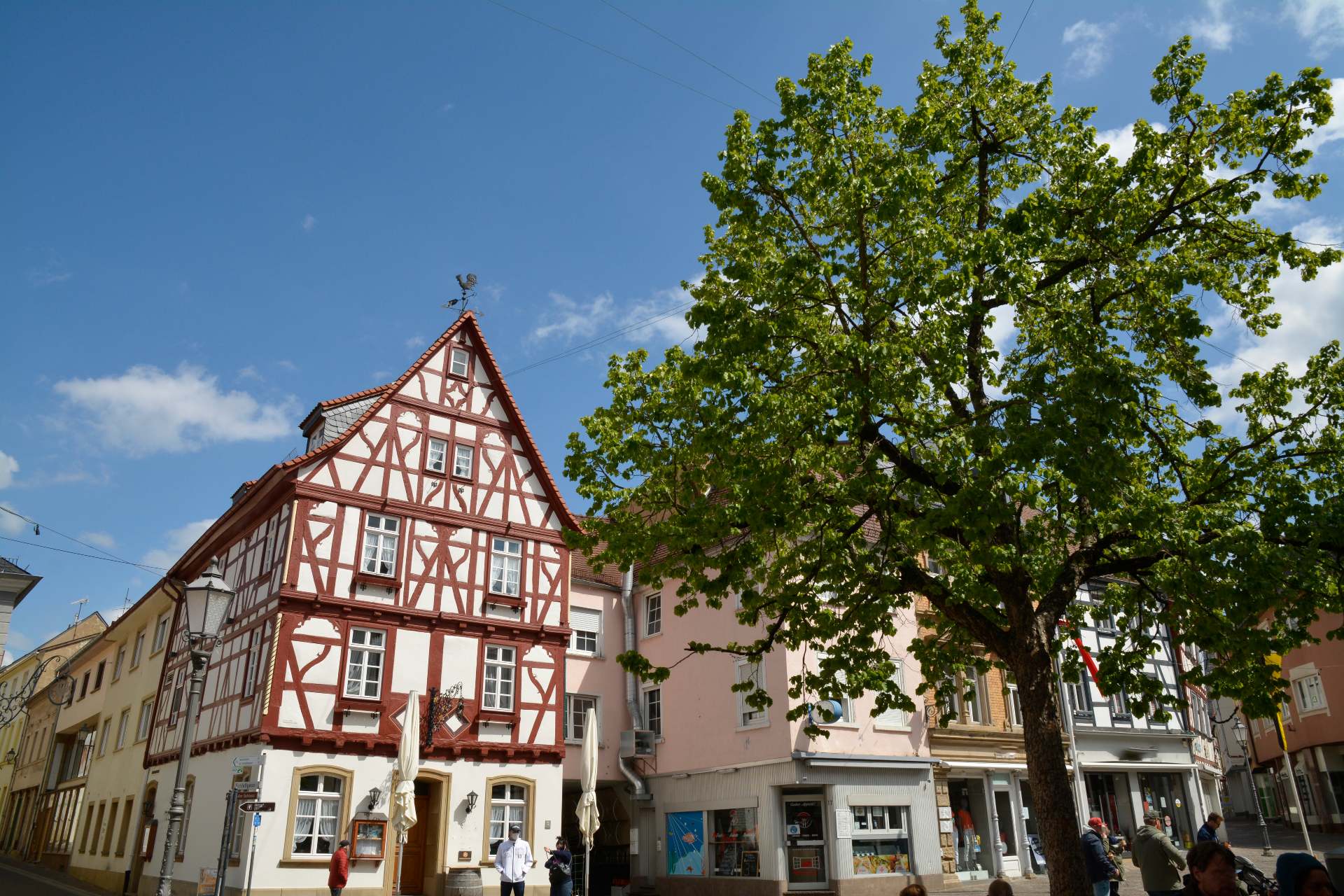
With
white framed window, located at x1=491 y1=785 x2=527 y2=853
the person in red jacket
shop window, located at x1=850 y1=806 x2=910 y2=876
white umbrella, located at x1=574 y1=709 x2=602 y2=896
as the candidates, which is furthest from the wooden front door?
shop window, located at x1=850 y1=806 x2=910 y2=876

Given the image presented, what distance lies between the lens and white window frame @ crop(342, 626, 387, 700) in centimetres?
2211

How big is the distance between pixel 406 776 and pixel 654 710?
11419 mm

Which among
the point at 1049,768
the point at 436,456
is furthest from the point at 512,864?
the point at 1049,768

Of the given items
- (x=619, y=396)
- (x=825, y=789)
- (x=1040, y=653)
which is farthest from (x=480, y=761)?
(x=1040, y=653)

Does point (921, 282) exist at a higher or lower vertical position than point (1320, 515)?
higher

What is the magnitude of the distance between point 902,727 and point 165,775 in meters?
20.5

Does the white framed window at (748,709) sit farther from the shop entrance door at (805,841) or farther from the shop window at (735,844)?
the shop window at (735,844)

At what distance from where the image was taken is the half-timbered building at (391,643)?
20.8 metres

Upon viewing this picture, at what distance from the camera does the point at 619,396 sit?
13242 mm

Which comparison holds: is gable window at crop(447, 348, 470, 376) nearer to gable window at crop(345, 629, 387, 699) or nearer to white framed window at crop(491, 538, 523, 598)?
white framed window at crop(491, 538, 523, 598)

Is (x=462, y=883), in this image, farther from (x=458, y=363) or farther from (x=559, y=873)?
(x=458, y=363)

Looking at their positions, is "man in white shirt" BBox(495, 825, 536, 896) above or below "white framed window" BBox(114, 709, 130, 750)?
below

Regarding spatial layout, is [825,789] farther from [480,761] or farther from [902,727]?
[480,761]

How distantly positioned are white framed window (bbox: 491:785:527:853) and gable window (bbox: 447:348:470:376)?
10934 millimetres
